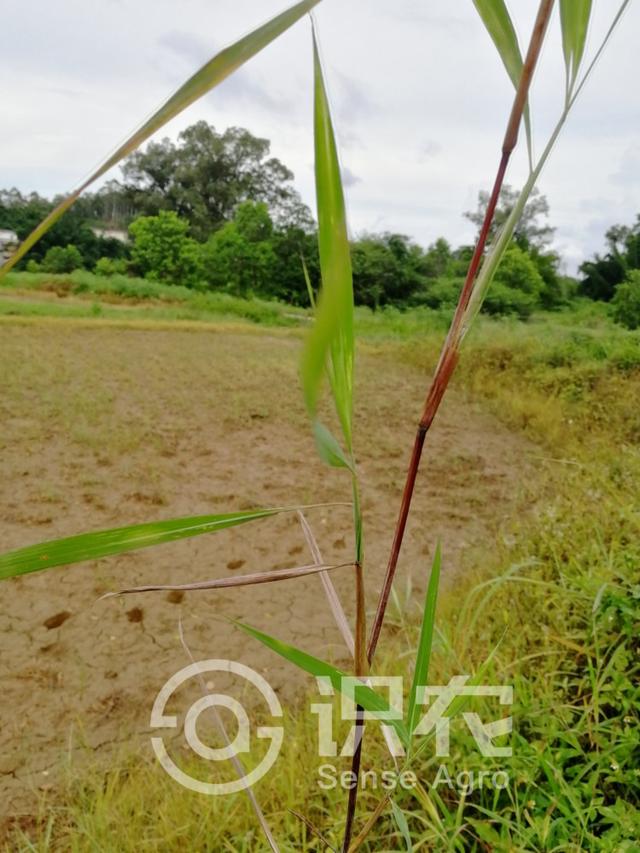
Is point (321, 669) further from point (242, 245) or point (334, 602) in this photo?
point (242, 245)

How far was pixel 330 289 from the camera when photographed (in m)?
0.08

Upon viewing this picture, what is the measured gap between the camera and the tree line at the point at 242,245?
2.77 meters

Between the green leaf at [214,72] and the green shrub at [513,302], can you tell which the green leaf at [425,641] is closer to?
the green leaf at [214,72]

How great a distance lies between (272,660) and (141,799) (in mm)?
545

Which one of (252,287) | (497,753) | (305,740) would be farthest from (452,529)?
(252,287)

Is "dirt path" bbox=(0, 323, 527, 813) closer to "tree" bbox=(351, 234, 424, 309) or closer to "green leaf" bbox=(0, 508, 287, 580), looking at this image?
"tree" bbox=(351, 234, 424, 309)

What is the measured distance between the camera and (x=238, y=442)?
242 centimetres

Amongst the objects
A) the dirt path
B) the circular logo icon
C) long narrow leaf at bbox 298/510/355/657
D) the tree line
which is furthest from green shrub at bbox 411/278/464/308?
long narrow leaf at bbox 298/510/355/657

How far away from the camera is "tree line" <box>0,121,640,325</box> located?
2770 millimetres

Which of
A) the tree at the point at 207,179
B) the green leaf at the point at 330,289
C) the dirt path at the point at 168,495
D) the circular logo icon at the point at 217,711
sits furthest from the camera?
the tree at the point at 207,179

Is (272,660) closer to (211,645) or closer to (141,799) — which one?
(211,645)

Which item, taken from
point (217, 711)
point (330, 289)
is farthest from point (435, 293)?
point (330, 289)

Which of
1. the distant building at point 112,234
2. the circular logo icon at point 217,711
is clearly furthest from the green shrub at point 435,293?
Result: the circular logo icon at point 217,711

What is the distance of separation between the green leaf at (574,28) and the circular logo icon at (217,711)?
25.4 inches
